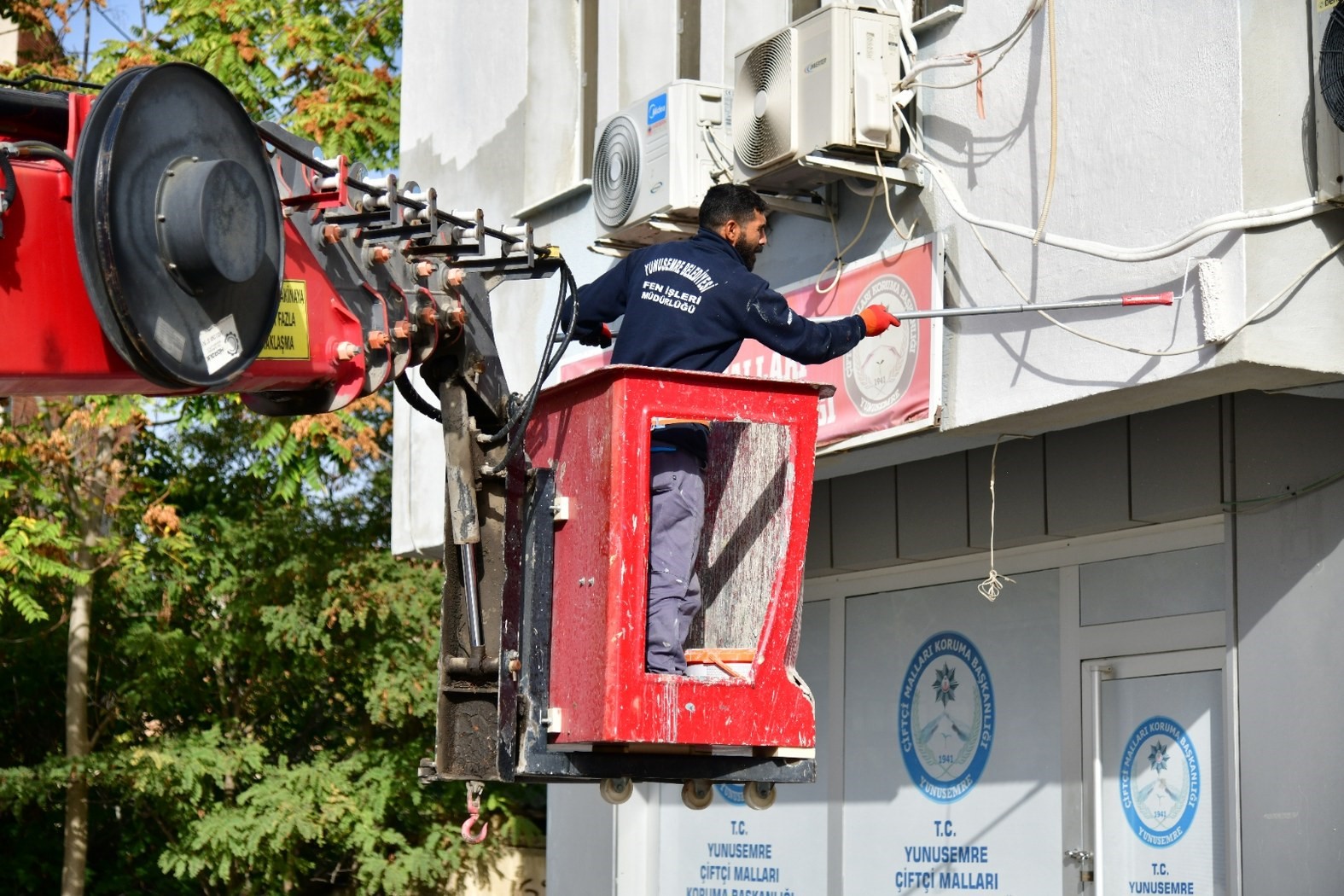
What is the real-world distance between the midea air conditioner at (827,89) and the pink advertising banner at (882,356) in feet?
1.75

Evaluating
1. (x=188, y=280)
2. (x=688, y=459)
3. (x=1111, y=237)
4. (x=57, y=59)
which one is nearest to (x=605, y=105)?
(x=1111, y=237)

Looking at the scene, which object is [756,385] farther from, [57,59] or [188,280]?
[57,59]

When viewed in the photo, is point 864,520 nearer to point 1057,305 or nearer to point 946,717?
point 946,717


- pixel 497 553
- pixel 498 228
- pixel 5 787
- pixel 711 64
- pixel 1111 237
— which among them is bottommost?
pixel 5 787

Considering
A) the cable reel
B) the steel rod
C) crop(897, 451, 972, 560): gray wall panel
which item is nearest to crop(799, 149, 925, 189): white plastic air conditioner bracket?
crop(897, 451, 972, 560): gray wall panel

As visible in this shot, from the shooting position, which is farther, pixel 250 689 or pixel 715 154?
pixel 250 689

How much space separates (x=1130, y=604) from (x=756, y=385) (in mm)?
3995

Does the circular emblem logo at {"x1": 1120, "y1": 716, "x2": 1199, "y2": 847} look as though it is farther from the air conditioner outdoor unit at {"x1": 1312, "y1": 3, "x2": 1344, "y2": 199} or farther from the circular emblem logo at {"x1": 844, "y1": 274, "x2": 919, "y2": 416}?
the air conditioner outdoor unit at {"x1": 1312, "y1": 3, "x2": 1344, "y2": 199}

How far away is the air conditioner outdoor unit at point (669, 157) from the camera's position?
9625 mm

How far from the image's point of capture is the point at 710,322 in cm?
600

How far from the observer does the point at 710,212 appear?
6277 millimetres

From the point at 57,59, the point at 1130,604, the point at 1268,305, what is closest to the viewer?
the point at 1268,305

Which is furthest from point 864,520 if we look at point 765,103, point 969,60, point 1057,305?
point 1057,305

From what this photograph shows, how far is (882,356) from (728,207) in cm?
266
